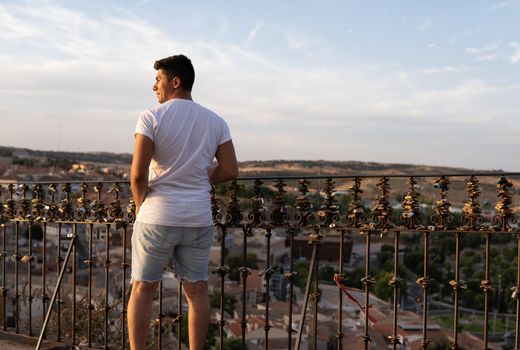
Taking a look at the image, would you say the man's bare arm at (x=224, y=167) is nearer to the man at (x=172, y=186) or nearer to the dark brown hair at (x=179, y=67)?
the man at (x=172, y=186)

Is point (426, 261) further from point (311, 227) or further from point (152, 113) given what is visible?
point (152, 113)

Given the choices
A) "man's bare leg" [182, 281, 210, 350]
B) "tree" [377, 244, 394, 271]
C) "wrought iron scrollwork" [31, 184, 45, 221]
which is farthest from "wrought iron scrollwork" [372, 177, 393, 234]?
"tree" [377, 244, 394, 271]

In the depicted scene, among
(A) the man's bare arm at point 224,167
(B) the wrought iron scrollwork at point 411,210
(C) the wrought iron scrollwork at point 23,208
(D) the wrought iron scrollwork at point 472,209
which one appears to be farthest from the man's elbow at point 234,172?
(C) the wrought iron scrollwork at point 23,208

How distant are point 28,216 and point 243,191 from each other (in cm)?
206

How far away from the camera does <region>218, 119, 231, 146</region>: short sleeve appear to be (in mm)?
3189

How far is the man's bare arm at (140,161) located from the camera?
9.73 ft

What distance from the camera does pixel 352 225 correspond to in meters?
3.66

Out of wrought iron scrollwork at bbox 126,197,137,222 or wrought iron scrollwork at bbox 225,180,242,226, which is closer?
wrought iron scrollwork at bbox 225,180,242,226

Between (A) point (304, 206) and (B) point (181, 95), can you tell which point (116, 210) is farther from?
(B) point (181, 95)

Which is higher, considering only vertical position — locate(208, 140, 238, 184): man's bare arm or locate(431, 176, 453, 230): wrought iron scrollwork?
locate(208, 140, 238, 184): man's bare arm

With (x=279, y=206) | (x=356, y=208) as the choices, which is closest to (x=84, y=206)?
(x=279, y=206)

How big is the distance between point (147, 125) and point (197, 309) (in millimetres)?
1038

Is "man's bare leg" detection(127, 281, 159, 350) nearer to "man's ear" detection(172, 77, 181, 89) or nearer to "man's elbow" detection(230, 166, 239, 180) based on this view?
"man's elbow" detection(230, 166, 239, 180)

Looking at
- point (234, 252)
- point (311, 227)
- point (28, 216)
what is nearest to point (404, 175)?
point (311, 227)
